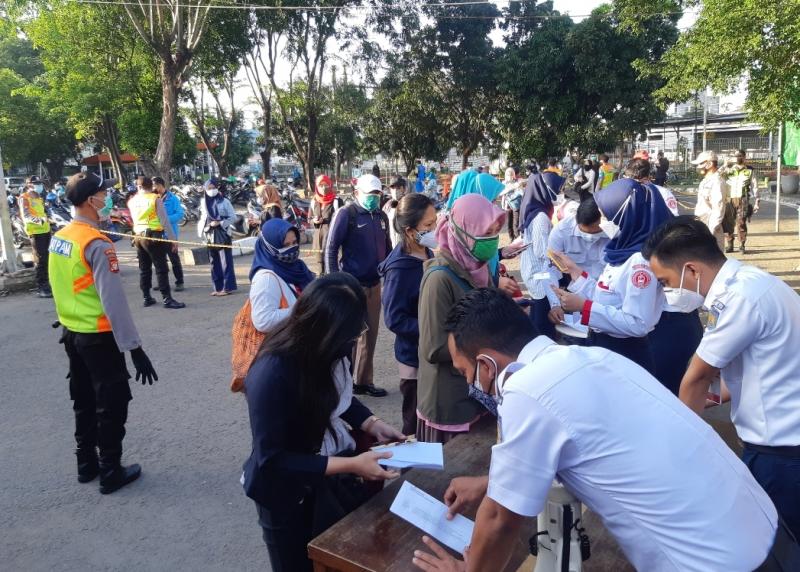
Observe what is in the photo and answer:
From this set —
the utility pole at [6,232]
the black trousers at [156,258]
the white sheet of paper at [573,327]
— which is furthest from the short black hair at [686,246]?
the utility pole at [6,232]

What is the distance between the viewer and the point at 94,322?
3.64 metres

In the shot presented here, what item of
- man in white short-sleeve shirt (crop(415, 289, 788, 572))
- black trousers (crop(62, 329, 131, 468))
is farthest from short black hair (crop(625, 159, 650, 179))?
man in white short-sleeve shirt (crop(415, 289, 788, 572))

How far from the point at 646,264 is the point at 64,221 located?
12.2 metres

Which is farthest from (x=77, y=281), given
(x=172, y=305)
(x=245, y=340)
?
(x=172, y=305)

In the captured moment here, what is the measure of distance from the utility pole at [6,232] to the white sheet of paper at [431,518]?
9.92 metres

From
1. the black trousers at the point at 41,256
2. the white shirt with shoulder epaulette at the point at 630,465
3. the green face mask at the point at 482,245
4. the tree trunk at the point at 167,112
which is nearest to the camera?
the white shirt with shoulder epaulette at the point at 630,465

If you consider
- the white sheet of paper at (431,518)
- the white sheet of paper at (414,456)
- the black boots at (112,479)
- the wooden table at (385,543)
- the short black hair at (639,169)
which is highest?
the short black hair at (639,169)

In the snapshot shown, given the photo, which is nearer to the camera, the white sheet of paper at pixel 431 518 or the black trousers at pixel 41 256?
the white sheet of paper at pixel 431 518

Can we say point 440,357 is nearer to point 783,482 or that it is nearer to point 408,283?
point 408,283

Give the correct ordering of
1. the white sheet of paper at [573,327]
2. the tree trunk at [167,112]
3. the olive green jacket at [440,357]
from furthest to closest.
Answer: the tree trunk at [167,112], the white sheet of paper at [573,327], the olive green jacket at [440,357]

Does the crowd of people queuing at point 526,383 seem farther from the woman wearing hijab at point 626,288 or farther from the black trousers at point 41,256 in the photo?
the black trousers at point 41,256

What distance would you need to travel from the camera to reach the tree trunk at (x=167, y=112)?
1631cm

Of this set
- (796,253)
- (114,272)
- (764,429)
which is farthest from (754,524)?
(796,253)

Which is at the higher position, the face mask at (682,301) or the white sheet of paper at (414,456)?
the face mask at (682,301)
